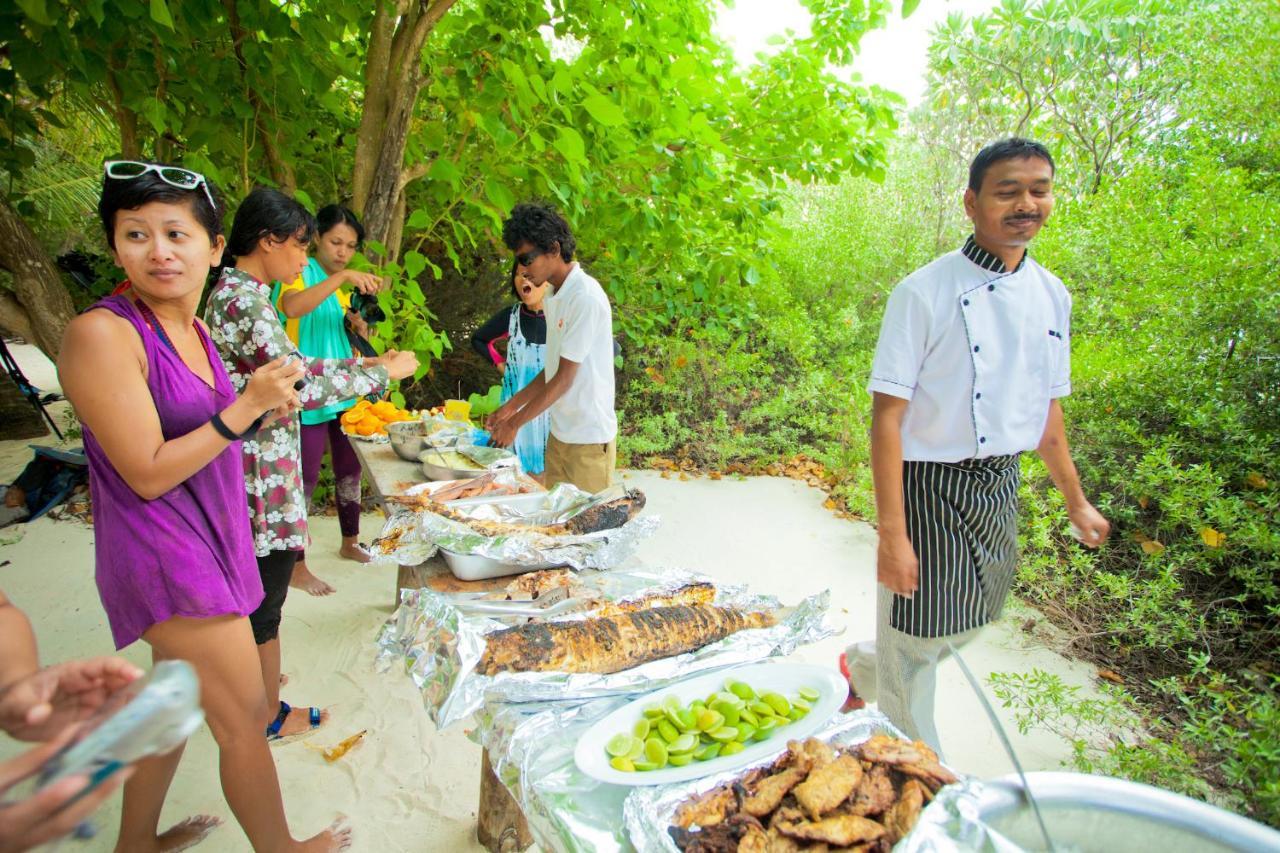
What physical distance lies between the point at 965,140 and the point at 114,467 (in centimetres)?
855

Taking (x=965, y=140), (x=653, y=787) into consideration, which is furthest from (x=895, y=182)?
(x=653, y=787)

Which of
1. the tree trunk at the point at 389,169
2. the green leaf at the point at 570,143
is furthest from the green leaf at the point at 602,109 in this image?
the tree trunk at the point at 389,169

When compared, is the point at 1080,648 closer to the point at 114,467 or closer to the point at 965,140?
the point at 114,467

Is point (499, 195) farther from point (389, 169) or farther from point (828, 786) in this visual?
point (828, 786)

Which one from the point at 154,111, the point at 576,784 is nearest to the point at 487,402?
the point at 154,111

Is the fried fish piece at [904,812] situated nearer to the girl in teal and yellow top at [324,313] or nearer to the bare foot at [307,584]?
the girl in teal and yellow top at [324,313]

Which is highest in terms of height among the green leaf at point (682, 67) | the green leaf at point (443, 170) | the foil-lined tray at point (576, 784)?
the green leaf at point (682, 67)

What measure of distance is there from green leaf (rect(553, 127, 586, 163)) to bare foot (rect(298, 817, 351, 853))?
3.11m

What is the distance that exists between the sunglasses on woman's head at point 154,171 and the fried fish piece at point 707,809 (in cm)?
164

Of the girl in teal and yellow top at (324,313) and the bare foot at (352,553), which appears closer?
the girl in teal and yellow top at (324,313)

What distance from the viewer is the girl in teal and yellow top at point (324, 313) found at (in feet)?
10.6

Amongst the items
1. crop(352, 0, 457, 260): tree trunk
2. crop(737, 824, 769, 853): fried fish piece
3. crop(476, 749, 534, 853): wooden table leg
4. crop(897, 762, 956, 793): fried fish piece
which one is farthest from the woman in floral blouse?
crop(352, 0, 457, 260): tree trunk

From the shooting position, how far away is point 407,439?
3092 mm

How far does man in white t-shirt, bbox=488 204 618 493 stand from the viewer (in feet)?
9.68
